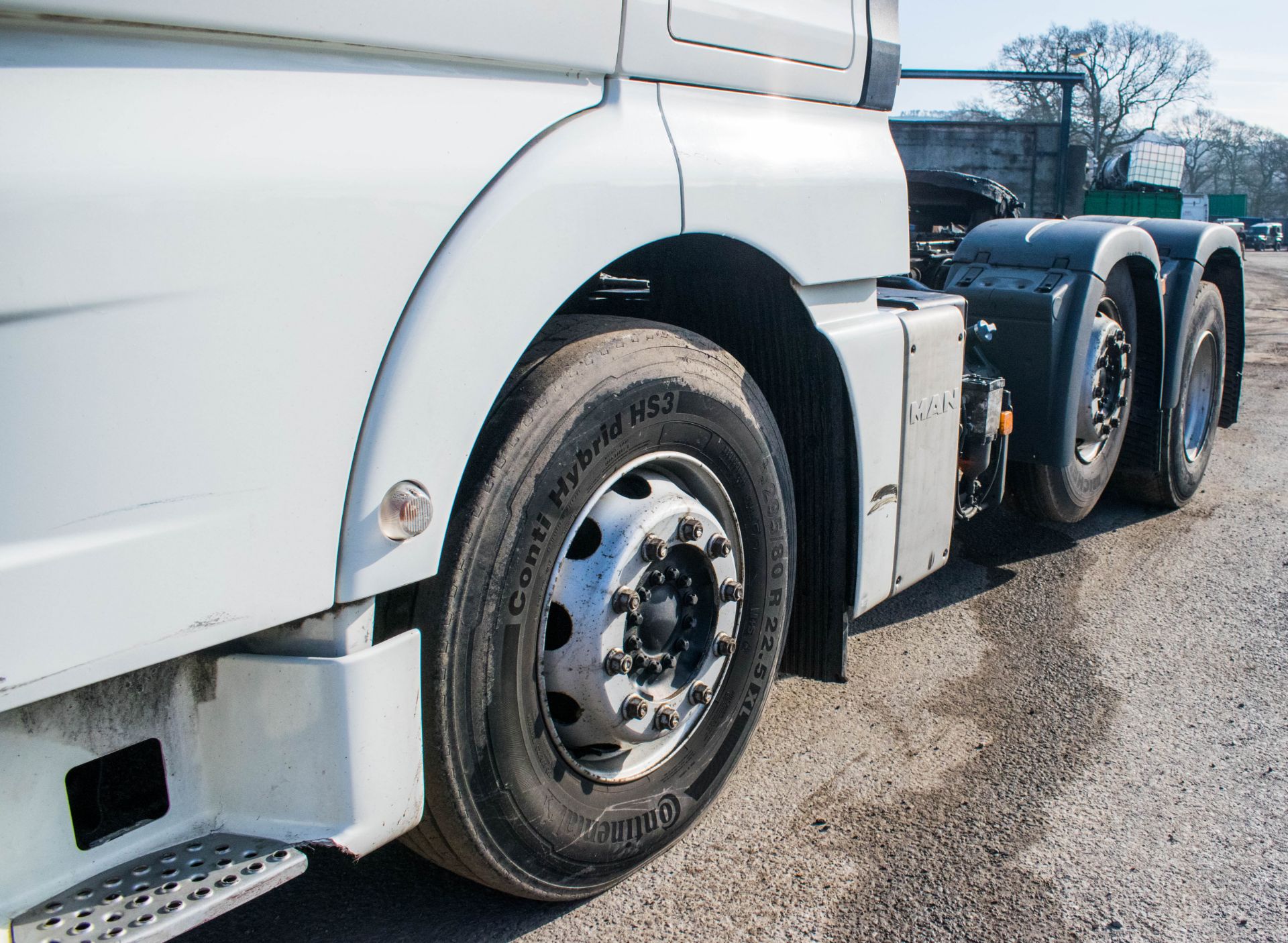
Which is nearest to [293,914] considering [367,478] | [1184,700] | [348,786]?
[348,786]

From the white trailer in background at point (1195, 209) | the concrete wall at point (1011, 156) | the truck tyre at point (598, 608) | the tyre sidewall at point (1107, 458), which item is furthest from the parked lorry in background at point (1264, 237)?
the truck tyre at point (598, 608)

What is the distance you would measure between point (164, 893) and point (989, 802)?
1.88 m

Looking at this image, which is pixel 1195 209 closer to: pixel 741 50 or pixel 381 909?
pixel 741 50

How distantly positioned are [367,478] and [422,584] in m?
0.25

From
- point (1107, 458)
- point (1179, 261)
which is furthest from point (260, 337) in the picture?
point (1179, 261)

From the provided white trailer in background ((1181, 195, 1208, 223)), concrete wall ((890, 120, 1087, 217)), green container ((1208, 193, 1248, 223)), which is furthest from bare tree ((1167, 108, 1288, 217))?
concrete wall ((890, 120, 1087, 217))

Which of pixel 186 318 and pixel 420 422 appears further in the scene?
pixel 420 422

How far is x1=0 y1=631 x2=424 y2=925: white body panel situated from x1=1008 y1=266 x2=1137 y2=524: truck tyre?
10.4 ft

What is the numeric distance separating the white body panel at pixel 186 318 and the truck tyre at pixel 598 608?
33cm

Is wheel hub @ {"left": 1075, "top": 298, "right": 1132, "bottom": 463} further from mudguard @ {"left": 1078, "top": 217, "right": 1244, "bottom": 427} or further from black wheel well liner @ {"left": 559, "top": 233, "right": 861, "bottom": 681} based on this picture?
black wheel well liner @ {"left": 559, "top": 233, "right": 861, "bottom": 681}

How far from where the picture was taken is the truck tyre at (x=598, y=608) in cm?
181

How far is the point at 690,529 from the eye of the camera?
2156 millimetres

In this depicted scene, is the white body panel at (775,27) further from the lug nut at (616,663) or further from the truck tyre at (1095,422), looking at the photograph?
the truck tyre at (1095,422)

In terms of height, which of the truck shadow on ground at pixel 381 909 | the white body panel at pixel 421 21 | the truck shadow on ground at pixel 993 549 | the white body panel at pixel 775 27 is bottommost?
the truck shadow on ground at pixel 993 549
